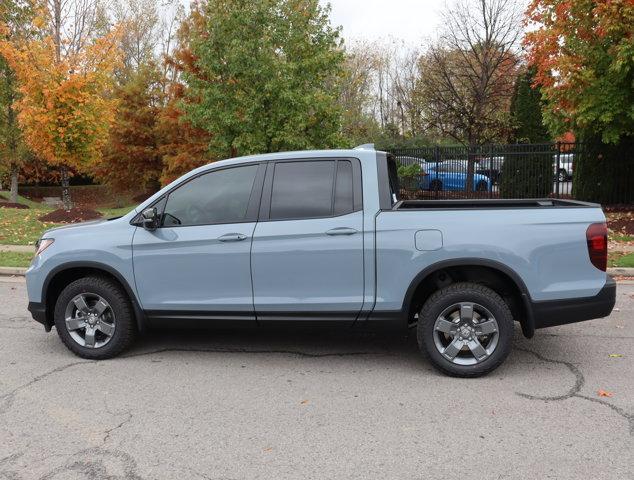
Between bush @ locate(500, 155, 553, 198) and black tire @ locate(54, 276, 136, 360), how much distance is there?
1754 centimetres

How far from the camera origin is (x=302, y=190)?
496 cm

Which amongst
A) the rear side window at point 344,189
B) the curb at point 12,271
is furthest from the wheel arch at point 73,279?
the curb at point 12,271

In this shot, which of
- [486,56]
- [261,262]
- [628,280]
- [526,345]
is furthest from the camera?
[486,56]

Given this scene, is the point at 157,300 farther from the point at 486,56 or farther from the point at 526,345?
the point at 486,56

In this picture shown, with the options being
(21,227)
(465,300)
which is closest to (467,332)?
(465,300)

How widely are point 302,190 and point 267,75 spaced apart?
1204 centimetres

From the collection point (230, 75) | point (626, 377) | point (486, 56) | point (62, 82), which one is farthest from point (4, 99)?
point (626, 377)

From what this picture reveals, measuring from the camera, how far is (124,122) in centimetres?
2841

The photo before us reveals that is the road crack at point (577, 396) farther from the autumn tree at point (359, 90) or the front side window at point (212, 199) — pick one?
the autumn tree at point (359, 90)

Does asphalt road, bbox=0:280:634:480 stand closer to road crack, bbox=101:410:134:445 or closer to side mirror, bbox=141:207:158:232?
road crack, bbox=101:410:134:445

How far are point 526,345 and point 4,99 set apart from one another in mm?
27158

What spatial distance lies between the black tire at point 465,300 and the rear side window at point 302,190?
3.67 ft

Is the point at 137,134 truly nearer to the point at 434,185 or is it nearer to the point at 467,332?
the point at 434,185

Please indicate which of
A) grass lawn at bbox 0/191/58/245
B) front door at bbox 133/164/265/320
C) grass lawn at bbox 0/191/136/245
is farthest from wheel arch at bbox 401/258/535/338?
grass lawn at bbox 0/191/58/245
